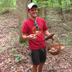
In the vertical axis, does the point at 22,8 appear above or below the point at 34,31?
above

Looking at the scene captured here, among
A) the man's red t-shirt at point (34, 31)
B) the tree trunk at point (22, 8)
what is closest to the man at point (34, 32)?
the man's red t-shirt at point (34, 31)

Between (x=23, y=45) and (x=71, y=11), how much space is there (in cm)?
1185

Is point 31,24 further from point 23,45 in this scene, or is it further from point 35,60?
point 23,45

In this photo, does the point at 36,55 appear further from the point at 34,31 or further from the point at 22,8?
the point at 22,8

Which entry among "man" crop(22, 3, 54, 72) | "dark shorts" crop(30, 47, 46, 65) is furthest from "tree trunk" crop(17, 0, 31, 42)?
"dark shorts" crop(30, 47, 46, 65)

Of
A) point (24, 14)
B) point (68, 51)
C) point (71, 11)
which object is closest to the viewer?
point (24, 14)

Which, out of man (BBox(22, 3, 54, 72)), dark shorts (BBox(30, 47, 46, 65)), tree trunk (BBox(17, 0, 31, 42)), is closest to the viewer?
man (BBox(22, 3, 54, 72))

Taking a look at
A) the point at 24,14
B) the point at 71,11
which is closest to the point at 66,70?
the point at 24,14

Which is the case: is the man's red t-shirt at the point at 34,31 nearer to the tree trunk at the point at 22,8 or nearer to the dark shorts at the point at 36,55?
the dark shorts at the point at 36,55

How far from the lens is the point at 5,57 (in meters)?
3.49

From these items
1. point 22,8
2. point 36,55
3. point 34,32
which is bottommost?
point 36,55

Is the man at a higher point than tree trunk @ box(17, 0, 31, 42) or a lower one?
lower


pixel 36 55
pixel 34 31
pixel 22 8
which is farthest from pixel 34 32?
pixel 22 8

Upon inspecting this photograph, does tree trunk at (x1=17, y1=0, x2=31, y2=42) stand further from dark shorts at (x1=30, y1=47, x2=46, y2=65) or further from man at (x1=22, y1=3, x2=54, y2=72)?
dark shorts at (x1=30, y1=47, x2=46, y2=65)
